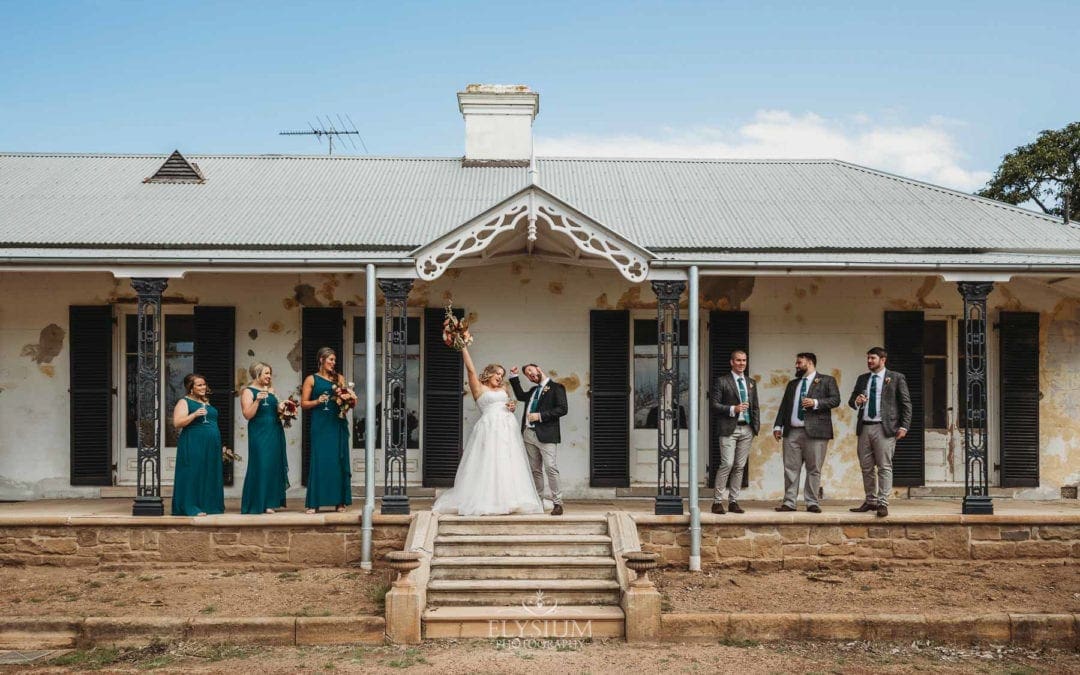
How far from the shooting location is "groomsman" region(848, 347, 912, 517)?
32.8 ft

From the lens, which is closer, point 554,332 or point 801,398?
point 801,398

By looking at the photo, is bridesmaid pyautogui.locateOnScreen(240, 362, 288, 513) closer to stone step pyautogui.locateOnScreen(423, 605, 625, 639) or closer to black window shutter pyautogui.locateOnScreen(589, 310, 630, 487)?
stone step pyautogui.locateOnScreen(423, 605, 625, 639)

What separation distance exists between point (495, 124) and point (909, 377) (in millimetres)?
6368

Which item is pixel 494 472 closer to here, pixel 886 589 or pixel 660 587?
pixel 660 587

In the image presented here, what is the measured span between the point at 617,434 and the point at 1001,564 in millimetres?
4087

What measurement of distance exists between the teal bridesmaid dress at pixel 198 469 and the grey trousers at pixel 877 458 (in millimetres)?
6362

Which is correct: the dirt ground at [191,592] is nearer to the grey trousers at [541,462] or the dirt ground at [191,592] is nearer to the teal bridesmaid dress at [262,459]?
the teal bridesmaid dress at [262,459]

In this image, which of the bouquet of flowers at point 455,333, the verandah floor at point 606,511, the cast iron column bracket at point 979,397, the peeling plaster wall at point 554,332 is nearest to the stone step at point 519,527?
the verandah floor at point 606,511

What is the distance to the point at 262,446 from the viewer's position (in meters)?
10.1

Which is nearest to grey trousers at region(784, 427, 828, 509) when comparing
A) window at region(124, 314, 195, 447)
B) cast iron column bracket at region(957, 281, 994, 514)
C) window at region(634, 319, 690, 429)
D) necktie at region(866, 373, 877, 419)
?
necktie at region(866, 373, 877, 419)

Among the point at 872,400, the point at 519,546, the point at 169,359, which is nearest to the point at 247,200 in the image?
the point at 169,359

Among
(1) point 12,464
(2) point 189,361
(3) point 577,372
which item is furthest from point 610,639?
(1) point 12,464

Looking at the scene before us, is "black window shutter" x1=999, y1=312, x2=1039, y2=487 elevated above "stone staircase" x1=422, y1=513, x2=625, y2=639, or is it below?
above

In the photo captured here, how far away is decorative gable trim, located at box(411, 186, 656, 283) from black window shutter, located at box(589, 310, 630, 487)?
183 centimetres
